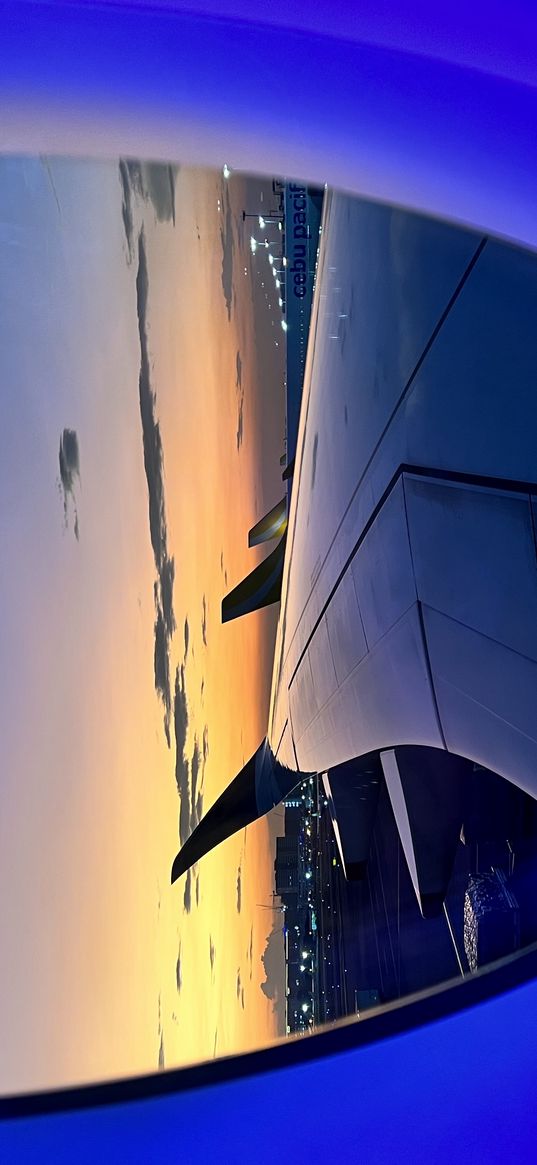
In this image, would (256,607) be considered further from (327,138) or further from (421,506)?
(327,138)

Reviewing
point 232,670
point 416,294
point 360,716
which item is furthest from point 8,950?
point 232,670

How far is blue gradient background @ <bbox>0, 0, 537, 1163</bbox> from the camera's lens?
579 millimetres

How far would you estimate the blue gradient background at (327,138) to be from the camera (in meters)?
0.58

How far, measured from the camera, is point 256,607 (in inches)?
350

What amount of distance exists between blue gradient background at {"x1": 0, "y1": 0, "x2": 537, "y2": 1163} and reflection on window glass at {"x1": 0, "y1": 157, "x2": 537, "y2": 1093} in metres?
0.15

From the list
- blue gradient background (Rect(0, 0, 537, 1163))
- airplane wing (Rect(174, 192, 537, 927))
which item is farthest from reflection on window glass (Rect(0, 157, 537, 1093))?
blue gradient background (Rect(0, 0, 537, 1163))

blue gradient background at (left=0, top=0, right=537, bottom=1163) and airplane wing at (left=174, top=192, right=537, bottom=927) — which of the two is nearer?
blue gradient background at (left=0, top=0, right=537, bottom=1163)

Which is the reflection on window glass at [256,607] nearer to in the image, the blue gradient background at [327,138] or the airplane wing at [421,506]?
the airplane wing at [421,506]

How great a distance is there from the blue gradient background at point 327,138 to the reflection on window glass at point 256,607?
151 mm

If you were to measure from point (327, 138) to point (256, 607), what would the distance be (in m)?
8.03

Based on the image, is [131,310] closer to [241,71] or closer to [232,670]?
[241,71]

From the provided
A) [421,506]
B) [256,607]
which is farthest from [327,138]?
[256,607]

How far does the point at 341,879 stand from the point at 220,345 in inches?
455

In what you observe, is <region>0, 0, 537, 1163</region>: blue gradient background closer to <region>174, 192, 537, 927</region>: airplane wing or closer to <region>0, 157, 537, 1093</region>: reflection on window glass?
<region>0, 157, 537, 1093</region>: reflection on window glass
